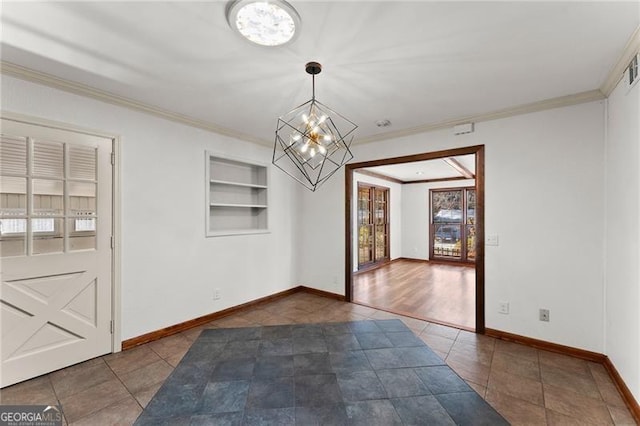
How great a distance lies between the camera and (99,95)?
2566 millimetres

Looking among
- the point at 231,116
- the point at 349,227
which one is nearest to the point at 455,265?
the point at 349,227

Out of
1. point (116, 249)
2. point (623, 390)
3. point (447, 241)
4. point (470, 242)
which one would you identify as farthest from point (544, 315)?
point (447, 241)

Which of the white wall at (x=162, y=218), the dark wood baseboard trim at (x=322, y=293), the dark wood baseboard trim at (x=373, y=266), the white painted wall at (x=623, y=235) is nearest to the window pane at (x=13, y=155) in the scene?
the white wall at (x=162, y=218)

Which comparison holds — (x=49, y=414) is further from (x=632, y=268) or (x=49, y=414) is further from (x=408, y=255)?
(x=408, y=255)

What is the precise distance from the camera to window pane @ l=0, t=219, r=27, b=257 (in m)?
2.13

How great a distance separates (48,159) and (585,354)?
5125 mm

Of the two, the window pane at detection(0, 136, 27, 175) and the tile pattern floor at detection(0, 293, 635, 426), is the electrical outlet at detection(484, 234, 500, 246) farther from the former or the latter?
the window pane at detection(0, 136, 27, 175)

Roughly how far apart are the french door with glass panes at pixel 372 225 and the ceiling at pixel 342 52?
3.92 metres

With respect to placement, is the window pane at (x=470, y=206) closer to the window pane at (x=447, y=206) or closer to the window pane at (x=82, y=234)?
the window pane at (x=447, y=206)

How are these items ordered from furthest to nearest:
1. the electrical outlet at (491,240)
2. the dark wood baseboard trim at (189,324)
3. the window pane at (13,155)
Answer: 1. the electrical outlet at (491,240)
2. the dark wood baseboard trim at (189,324)
3. the window pane at (13,155)

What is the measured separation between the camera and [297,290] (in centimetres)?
472

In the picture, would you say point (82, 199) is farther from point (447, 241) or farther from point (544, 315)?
point (447, 241)

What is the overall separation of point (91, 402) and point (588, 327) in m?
4.22

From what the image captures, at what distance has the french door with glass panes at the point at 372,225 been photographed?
21.7ft
